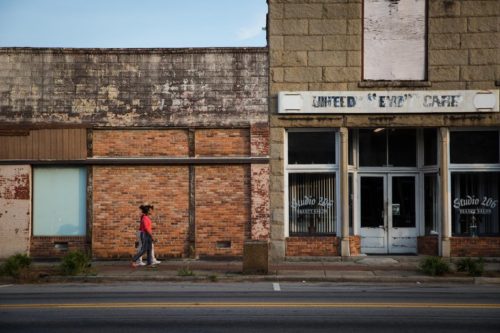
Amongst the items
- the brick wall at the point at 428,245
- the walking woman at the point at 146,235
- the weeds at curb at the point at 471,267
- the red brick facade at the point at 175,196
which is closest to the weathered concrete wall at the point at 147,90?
the red brick facade at the point at 175,196

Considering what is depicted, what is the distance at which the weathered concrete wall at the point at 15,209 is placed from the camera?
1900 centimetres

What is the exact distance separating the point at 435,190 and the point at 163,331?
12.7 m

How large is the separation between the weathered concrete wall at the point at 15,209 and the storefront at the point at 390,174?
7.63 meters

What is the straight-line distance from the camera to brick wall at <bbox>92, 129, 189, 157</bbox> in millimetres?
19062

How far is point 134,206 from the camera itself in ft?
62.4

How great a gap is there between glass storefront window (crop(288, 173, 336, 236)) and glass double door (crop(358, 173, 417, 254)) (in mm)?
1219

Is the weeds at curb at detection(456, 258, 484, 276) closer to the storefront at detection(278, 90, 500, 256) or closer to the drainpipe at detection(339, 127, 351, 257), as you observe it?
the storefront at detection(278, 90, 500, 256)

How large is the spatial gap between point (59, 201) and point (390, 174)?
10064mm

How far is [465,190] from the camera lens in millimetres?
19203

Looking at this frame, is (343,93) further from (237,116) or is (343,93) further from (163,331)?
(163,331)

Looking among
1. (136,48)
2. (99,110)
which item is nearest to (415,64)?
(136,48)

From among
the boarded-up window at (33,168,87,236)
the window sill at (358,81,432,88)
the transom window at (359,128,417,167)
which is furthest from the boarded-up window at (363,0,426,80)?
the boarded-up window at (33,168,87,236)

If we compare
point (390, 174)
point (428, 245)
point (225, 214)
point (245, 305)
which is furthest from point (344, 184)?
point (245, 305)

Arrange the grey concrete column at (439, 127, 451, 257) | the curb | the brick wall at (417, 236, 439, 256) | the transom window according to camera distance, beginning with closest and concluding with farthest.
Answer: the curb < the grey concrete column at (439, 127, 451, 257) < the brick wall at (417, 236, 439, 256) < the transom window
